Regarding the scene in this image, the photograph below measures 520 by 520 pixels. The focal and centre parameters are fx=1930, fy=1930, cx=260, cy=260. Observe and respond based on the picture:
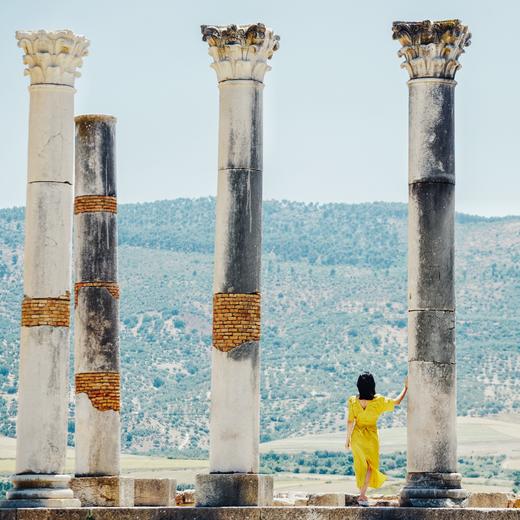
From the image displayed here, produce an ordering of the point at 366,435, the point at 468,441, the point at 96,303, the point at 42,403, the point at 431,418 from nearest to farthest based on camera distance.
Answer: the point at 431,418, the point at 366,435, the point at 42,403, the point at 96,303, the point at 468,441

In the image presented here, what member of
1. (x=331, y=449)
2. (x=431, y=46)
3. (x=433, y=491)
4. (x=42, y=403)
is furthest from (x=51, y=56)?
(x=331, y=449)

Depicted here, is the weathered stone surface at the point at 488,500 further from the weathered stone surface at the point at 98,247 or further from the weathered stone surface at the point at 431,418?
the weathered stone surface at the point at 98,247

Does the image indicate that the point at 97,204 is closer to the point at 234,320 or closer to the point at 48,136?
the point at 48,136

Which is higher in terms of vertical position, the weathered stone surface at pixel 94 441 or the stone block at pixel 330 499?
the weathered stone surface at pixel 94 441

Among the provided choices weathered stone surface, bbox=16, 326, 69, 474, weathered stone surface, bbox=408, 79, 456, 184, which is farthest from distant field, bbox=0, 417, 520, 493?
weathered stone surface, bbox=408, 79, 456, 184

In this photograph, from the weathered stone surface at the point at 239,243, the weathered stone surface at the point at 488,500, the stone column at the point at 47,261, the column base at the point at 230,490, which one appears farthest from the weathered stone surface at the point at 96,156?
the weathered stone surface at the point at 488,500

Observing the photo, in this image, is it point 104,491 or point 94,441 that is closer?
point 104,491

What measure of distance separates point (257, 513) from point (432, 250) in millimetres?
6622

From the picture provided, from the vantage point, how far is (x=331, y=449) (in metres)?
161

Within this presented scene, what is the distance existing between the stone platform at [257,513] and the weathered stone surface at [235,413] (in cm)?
160

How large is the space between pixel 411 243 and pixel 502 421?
14072 centimetres

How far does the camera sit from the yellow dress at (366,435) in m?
41.1

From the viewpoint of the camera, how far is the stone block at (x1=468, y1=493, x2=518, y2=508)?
45.4 metres

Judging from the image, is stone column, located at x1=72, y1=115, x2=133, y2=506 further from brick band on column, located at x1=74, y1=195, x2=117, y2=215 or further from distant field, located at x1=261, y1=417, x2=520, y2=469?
distant field, located at x1=261, y1=417, x2=520, y2=469
